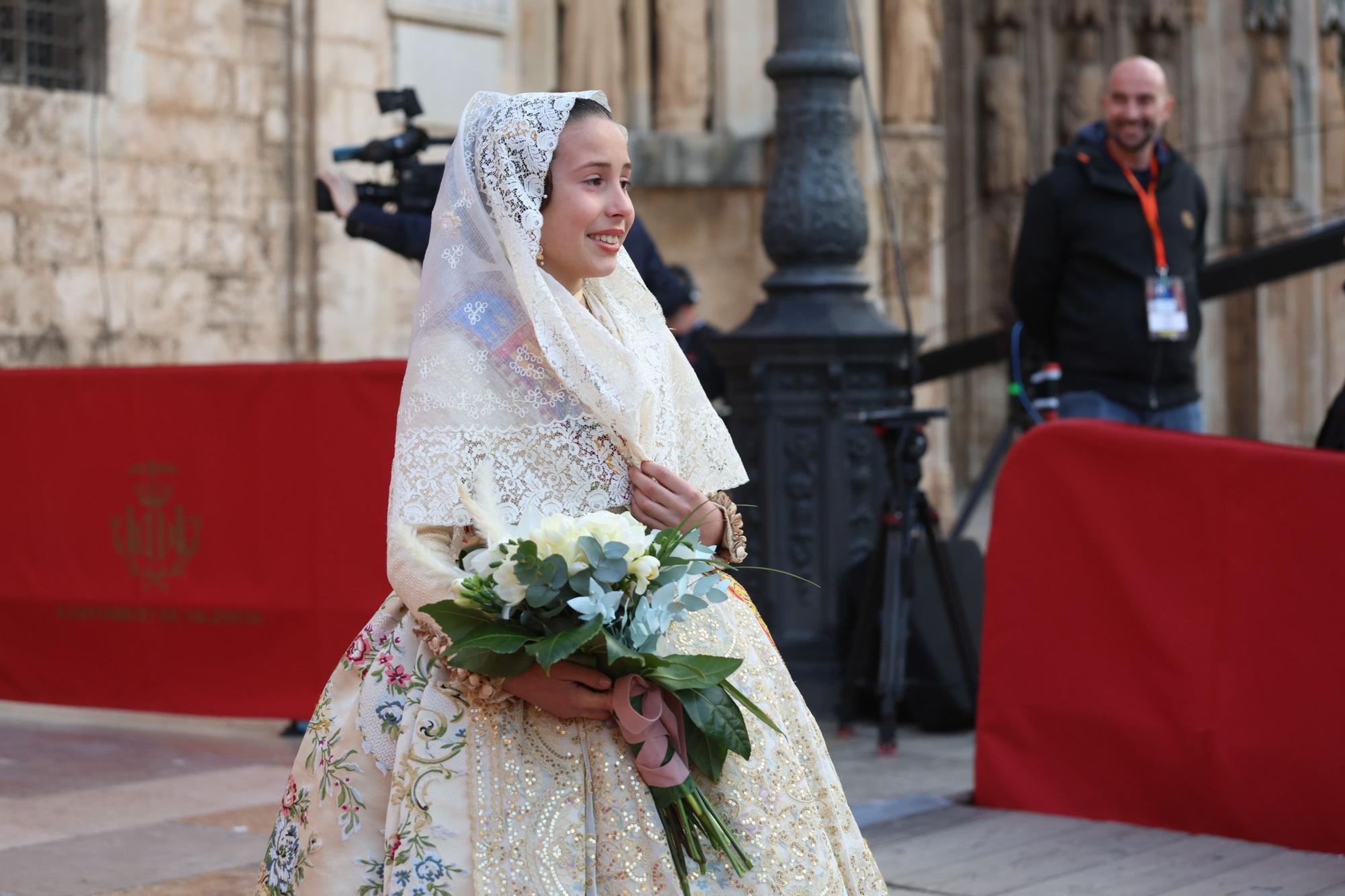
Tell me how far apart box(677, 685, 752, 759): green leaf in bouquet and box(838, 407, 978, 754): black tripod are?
367cm

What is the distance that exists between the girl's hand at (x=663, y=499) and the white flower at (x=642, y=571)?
24 centimetres

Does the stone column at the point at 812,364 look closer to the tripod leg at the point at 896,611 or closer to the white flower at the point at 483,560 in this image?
the tripod leg at the point at 896,611

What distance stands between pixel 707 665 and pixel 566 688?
22 centimetres

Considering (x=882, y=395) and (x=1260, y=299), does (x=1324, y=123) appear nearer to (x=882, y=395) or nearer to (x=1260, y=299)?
(x=1260, y=299)

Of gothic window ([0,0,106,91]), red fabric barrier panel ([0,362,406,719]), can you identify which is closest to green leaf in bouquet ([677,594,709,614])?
red fabric barrier panel ([0,362,406,719])

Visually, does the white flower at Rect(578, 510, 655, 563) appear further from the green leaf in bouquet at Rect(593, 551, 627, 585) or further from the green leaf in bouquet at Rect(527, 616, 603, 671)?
the green leaf in bouquet at Rect(527, 616, 603, 671)

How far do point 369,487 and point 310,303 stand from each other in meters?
4.43

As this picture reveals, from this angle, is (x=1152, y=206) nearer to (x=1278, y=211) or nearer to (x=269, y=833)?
(x=269, y=833)

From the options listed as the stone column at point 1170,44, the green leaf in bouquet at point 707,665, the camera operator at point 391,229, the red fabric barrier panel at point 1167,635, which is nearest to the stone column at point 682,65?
the camera operator at point 391,229

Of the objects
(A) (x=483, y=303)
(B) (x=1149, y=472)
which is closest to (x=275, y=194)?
(B) (x=1149, y=472)

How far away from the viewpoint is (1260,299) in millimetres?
20156

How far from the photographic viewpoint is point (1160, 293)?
682 cm

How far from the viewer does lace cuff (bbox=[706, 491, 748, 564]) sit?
329 cm

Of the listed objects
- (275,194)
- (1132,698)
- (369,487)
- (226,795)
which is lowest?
(226,795)
